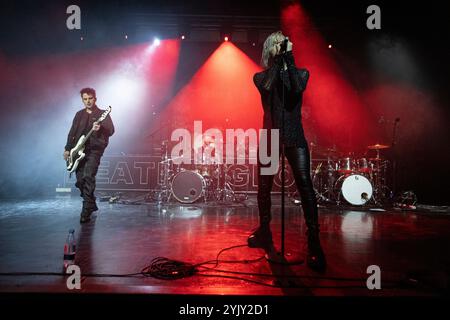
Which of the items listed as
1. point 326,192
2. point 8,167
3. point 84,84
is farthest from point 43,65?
point 326,192

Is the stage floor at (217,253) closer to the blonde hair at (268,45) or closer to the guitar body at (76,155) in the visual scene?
the guitar body at (76,155)

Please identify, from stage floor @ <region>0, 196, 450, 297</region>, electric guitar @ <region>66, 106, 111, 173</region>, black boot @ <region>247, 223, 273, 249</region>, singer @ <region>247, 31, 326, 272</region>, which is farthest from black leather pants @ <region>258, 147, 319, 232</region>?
electric guitar @ <region>66, 106, 111, 173</region>

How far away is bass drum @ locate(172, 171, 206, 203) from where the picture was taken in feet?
24.7

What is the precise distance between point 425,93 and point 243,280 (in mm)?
8984

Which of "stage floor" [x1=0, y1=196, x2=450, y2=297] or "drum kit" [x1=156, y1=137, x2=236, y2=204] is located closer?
"stage floor" [x1=0, y1=196, x2=450, y2=297]

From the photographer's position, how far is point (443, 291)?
2104 millimetres

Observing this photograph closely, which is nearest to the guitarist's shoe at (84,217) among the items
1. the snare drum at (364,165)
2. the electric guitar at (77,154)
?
the electric guitar at (77,154)

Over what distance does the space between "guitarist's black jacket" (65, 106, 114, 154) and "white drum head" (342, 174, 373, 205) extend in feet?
18.0

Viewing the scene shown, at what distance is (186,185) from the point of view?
24.8 ft

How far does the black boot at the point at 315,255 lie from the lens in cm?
262

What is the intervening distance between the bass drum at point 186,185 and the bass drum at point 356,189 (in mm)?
3485

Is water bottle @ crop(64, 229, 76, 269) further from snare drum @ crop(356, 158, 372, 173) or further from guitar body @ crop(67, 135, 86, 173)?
snare drum @ crop(356, 158, 372, 173)

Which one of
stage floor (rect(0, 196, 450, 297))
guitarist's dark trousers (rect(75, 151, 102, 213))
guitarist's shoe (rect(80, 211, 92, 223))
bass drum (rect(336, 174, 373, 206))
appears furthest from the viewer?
bass drum (rect(336, 174, 373, 206))

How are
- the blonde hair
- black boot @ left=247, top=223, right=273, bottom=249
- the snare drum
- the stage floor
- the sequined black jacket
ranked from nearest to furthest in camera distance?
the stage floor < the sequined black jacket < the blonde hair < black boot @ left=247, top=223, right=273, bottom=249 < the snare drum
